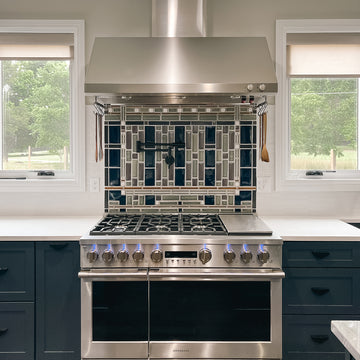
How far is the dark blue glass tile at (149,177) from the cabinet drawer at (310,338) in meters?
1.28

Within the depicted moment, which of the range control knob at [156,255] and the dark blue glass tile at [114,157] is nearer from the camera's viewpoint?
the range control knob at [156,255]

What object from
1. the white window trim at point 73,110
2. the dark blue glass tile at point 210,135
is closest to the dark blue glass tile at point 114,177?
the white window trim at point 73,110

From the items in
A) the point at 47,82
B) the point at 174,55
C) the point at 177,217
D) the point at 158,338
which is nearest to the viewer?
the point at 158,338

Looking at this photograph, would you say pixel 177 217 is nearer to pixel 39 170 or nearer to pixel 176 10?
pixel 39 170

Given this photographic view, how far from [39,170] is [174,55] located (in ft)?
4.50

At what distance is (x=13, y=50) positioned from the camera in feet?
10.3

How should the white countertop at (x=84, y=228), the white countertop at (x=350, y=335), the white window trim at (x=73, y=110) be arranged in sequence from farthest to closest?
the white window trim at (x=73, y=110), the white countertop at (x=84, y=228), the white countertop at (x=350, y=335)

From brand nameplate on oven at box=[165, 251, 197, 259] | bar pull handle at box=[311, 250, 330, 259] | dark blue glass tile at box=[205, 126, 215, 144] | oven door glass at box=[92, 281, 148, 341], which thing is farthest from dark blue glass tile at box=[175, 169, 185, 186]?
bar pull handle at box=[311, 250, 330, 259]

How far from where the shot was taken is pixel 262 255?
2.42 metres

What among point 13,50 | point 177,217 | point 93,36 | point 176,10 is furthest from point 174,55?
point 13,50

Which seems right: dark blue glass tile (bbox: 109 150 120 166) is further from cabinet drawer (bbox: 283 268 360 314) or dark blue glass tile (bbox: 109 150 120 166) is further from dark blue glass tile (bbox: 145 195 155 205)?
cabinet drawer (bbox: 283 268 360 314)

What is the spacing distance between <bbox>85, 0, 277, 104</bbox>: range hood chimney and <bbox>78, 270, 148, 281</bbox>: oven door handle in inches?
40.0

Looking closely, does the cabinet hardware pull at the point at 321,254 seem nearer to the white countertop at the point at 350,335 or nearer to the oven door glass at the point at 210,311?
the oven door glass at the point at 210,311

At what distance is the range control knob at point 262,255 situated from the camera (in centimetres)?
242
